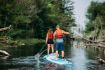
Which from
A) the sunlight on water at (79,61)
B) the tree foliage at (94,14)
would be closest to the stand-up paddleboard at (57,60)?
the sunlight on water at (79,61)

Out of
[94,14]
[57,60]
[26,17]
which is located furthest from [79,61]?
[94,14]

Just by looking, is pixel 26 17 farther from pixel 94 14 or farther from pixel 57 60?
pixel 57 60

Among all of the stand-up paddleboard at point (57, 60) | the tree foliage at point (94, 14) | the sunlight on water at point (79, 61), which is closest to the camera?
the sunlight on water at point (79, 61)

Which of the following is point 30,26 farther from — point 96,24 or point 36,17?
point 96,24

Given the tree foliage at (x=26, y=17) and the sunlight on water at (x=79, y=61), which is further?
the tree foliage at (x=26, y=17)

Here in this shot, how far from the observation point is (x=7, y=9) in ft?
258

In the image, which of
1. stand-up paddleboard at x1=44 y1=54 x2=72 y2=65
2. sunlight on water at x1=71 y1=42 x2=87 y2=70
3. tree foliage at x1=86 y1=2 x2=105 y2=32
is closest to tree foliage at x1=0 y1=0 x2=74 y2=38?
tree foliage at x1=86 y1=2 x2=105 y2=32

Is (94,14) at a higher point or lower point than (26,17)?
higher

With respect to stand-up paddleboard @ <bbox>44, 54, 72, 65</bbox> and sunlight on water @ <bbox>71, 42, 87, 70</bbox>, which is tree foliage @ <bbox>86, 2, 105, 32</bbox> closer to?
sunlight on water @ <bbox>71, 42, 87, 70</bbox>

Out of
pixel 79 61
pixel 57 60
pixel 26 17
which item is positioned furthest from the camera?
pixel 26 17

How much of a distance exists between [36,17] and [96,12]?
22127mm

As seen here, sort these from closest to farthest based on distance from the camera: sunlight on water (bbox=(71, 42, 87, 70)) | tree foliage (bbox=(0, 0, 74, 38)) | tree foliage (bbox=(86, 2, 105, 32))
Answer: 1. sunlight on water (bbox=(71, 42, 87, 70))
2. tree foliage (bbox=(0, 0, 74, 38))
3. tree foliage (bbox=(86, 2, 105, 32))

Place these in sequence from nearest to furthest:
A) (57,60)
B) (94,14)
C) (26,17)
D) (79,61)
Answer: (57,60)
(79,61)
(26,17)
(94,14)

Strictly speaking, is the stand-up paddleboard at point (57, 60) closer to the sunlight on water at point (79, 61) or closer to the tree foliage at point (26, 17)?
the sunlight on water at point (79, 61)
